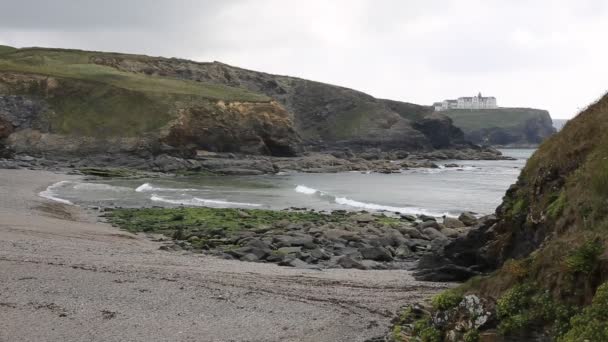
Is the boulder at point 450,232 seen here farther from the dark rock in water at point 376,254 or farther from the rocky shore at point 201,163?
the rocky shore at point 201,163

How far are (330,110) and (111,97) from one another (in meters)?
68.1

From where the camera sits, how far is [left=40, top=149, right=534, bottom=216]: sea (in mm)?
45438

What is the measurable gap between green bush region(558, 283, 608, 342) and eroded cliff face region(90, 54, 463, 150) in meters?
133

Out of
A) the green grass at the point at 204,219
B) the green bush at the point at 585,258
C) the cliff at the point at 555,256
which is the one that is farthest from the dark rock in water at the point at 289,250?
the green bush at the point at 585,258

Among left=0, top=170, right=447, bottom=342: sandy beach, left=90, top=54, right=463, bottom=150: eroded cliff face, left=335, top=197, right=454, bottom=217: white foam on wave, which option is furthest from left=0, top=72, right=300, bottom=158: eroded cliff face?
left=0, top=170, right=447, bottom=342: sandy beach

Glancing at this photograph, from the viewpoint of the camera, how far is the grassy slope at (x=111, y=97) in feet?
315

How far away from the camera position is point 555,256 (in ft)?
30.6

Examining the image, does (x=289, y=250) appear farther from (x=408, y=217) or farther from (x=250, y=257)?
(x=408, y=217)

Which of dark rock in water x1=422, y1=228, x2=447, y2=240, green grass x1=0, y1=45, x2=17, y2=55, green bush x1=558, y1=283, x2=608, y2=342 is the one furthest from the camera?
green grass x1=0, y1=45, x2=17, y2=55

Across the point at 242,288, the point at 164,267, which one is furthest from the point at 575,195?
the point at 164,267

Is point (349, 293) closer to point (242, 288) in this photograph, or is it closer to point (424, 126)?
point (242, 288)

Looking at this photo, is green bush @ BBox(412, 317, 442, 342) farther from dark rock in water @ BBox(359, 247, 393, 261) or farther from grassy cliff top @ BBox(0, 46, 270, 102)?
grassy cliff top @ BBox(0, 46, 270, 102)

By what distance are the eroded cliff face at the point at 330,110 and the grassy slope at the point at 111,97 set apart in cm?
2086

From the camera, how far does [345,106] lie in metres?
159
